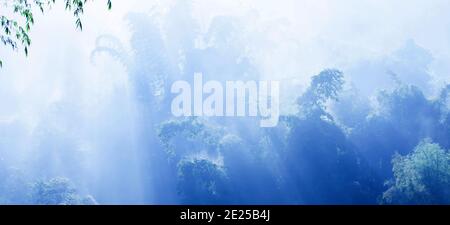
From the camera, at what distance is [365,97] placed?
29.6 metres

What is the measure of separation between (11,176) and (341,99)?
21.3 metres

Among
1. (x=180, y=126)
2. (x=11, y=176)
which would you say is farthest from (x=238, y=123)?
(x=11, y=176)

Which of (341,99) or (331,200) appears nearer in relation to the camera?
(331,200)

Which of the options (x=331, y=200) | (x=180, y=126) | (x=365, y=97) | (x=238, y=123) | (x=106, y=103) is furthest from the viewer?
(x=106, y=103)

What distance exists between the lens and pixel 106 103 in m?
33.2

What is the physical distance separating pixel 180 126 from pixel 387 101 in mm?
11184

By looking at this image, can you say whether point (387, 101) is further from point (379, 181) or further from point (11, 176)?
point (11, 176)

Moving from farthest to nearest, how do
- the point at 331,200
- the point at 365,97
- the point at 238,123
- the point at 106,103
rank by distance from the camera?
the point at 106,103 < the point at 365,97 < the point at 238,123 < the point at 331,200
